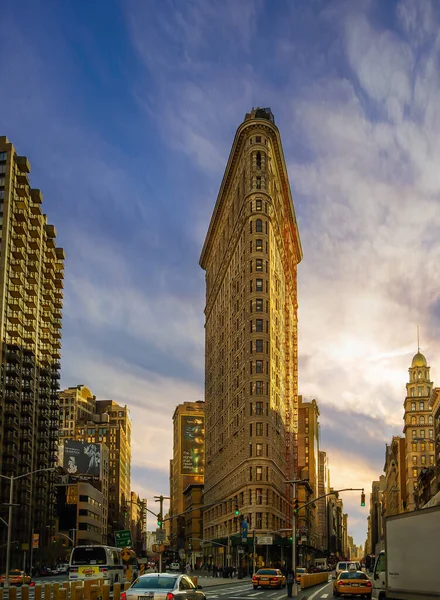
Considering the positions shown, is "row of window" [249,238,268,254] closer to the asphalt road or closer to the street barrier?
the street barrier

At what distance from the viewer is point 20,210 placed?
133 m

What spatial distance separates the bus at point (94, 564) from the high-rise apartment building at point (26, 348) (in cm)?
7982

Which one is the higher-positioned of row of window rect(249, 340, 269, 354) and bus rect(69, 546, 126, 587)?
row of window rect(249, 340, 269, 354)

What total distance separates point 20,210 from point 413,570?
12163 cm

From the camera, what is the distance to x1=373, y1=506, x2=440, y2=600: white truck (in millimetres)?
19391

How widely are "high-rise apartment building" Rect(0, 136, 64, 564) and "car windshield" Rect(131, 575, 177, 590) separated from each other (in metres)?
100

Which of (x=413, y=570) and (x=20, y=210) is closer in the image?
(x=413, y=570)

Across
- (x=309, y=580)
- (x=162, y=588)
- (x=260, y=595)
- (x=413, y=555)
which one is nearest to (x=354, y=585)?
(x=260, y=595)

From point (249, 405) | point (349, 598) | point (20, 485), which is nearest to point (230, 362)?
point (249, 405)

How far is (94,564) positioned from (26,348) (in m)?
97.1

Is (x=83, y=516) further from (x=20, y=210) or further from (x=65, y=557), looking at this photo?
(x=20, y=210)

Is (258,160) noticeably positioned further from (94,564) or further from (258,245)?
(94,564)

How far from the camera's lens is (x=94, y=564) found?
4356cm

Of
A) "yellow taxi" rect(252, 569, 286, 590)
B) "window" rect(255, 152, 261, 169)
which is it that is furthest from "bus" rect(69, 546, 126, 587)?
"window" rect(255, 152, 261, 169)
